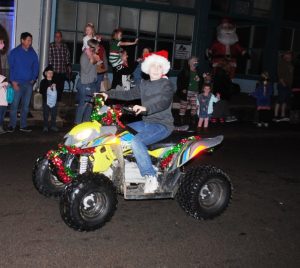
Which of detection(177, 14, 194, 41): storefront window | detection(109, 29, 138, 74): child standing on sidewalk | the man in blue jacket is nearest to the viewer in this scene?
the man in blue jacket

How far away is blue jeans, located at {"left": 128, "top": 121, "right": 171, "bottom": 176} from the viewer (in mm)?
5613

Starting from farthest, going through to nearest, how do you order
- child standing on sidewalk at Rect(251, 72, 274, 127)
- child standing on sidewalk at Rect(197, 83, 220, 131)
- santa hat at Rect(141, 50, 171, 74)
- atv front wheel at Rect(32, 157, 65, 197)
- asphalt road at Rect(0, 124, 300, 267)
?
1. child standing on sidewalk at Rect(251, 72, 274, 127)
2. child standing on sidewalk at Rect(197, 83, 220, 131)
3. atv front wheel at Rect(32, 157, 65, 197)
4. santa hat at Rect(141, 50, 171, 74)
5. asphalt road at Rect(0, 124, 300, 267)

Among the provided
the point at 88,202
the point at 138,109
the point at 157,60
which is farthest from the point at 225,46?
the point at 88,202

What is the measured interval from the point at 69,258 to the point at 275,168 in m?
5.15

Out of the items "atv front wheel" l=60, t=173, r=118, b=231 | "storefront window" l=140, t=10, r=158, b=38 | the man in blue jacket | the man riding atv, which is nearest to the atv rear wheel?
the man riding atv

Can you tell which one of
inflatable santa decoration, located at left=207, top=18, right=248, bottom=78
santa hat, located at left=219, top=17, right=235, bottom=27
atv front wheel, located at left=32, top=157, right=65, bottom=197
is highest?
santa hat, located at left=219, top=17, right=235, bottom=27

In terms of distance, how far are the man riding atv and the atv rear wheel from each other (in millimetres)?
356

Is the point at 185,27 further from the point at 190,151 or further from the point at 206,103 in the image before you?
the point at 190,151

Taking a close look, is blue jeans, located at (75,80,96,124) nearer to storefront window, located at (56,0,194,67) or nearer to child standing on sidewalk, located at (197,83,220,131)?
child standing on sidewalk, located at (197,83,220,131)

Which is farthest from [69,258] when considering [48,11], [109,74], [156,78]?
[109,74]

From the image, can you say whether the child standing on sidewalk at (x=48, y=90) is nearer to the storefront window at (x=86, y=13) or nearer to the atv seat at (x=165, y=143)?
the storefront window at (x=86, y=13)

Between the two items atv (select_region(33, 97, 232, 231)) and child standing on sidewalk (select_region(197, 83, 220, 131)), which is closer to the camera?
atv (select_region(33, 97, 232, 231))

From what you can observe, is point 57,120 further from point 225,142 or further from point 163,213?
point 163,213

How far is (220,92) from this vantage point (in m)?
13.9
